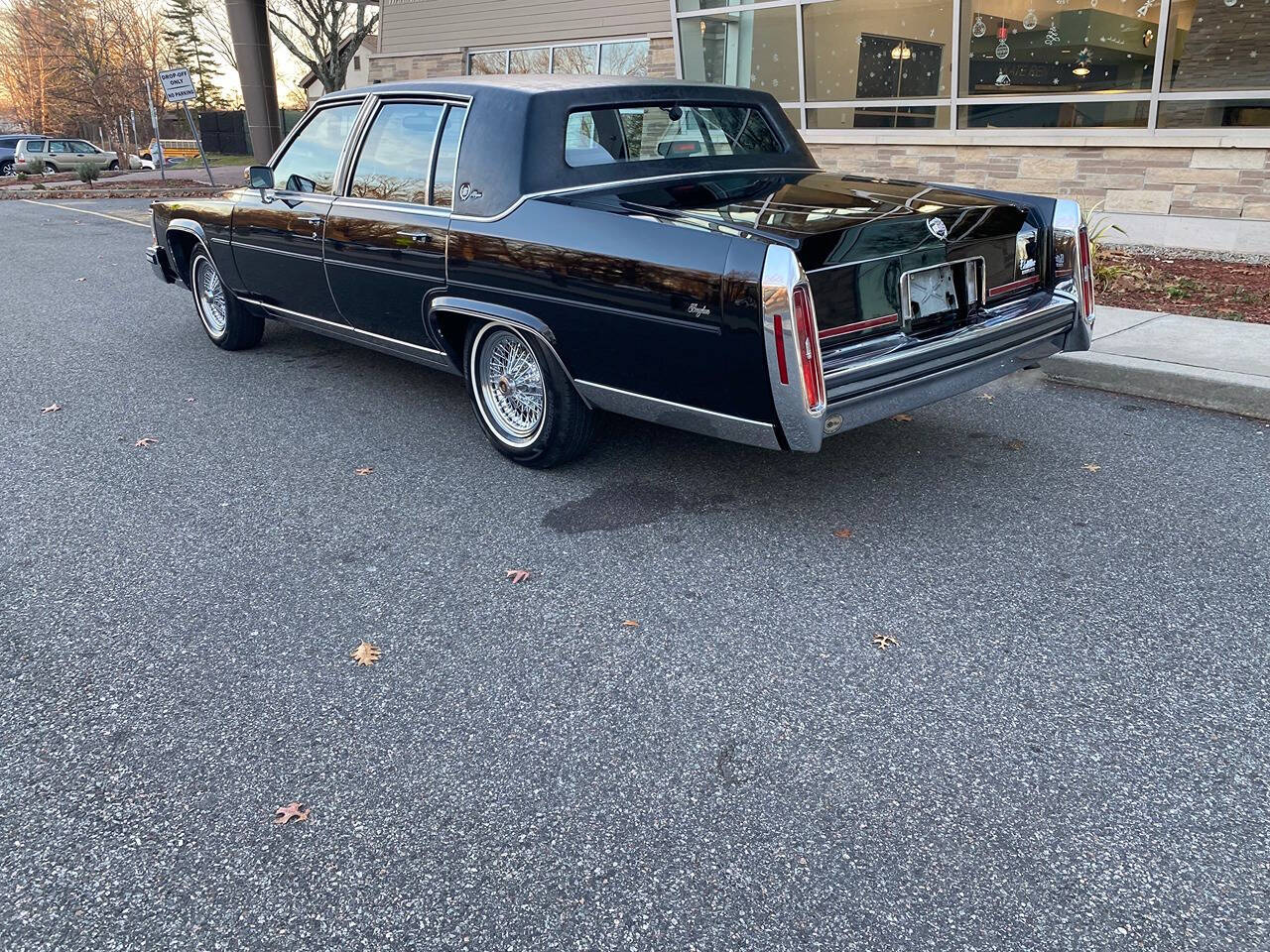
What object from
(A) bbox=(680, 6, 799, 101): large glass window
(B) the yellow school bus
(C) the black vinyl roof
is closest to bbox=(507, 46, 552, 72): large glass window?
(A) bbox=(680, 6, 799, 101): large glass window

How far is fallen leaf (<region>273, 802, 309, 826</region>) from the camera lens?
7.87 ft

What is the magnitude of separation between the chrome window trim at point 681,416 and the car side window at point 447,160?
117 cm

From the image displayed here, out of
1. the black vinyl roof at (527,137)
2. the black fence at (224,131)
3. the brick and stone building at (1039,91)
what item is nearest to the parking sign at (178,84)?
the brick and stone building at (1039,91)

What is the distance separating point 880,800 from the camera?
2424 mm

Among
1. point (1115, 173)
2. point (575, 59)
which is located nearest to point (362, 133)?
point (1115, 173)

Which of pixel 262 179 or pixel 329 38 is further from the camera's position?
pixel 329 38

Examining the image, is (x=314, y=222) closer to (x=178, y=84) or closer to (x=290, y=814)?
(x=290, y=814)

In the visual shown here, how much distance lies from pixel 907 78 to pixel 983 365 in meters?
8.87

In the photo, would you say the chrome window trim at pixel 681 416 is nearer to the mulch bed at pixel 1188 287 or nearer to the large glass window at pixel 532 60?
the mulch bed at pixel 1188 287

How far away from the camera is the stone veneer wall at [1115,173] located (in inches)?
359

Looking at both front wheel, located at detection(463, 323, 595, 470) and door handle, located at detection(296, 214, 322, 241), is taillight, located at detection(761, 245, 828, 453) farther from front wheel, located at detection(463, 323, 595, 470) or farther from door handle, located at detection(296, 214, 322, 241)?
door handle, located at detection(296, 214, 322, 241)

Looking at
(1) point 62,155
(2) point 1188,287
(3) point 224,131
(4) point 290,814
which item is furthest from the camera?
(3) point 224,131

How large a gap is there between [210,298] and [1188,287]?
7588mm

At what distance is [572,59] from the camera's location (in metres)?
17.1
